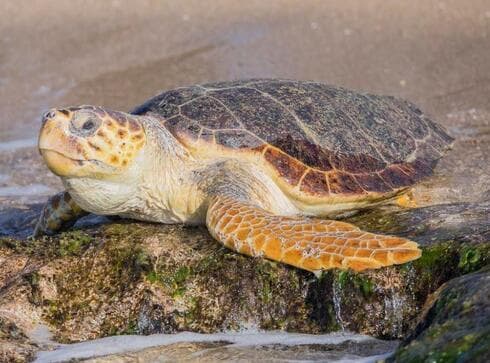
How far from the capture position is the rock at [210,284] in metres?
3.90

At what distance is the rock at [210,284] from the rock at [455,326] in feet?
0.80

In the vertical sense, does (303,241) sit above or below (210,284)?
above

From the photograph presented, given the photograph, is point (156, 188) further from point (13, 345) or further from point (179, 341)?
point (13, 345)

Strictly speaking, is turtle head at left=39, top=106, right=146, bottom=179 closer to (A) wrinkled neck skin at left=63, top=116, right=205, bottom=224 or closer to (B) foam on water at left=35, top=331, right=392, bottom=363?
(A) wrinkled neck skin at left=63, top=116, right=205, bottom=224

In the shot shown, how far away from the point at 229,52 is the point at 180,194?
20.0 feet

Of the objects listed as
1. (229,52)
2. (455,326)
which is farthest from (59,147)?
(229,52)

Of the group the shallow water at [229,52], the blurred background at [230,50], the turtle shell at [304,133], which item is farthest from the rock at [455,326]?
the blurred background at [230,50]

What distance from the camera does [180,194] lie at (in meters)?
4.97

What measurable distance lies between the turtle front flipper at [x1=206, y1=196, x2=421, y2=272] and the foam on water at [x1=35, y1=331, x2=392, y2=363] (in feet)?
1.13

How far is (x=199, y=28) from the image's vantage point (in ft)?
37.7

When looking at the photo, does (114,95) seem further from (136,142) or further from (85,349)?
(85,349)

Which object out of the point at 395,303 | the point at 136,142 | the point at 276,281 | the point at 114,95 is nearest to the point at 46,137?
the point at 136,142

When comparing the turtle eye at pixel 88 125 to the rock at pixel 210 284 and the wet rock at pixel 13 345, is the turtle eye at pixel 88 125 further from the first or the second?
the wet rock at pixel 13 345

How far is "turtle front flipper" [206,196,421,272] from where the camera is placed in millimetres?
3891
